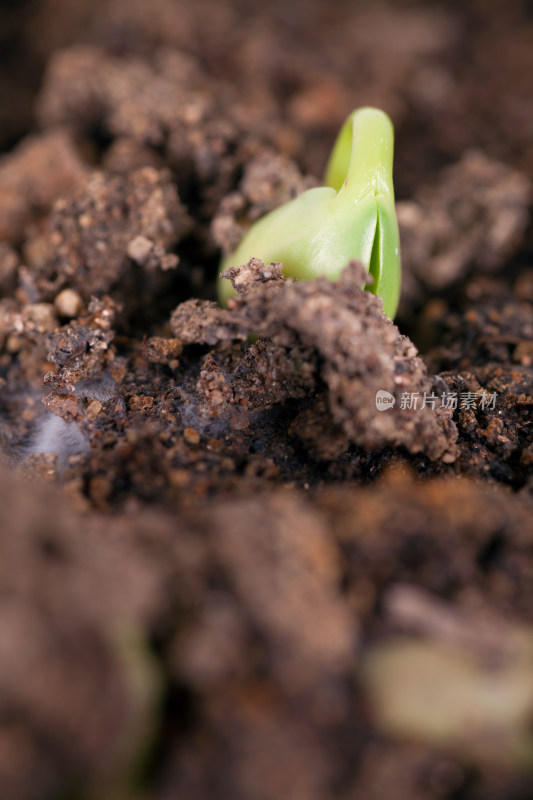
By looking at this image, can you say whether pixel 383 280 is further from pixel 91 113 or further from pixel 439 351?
pixel 91 113

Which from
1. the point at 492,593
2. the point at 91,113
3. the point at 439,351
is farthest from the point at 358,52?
the point at 492,593

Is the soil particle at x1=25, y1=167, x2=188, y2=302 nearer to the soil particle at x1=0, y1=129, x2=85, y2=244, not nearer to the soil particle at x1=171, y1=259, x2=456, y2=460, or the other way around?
the soil particle at x1=0, y1=129, x2=85, y2=244

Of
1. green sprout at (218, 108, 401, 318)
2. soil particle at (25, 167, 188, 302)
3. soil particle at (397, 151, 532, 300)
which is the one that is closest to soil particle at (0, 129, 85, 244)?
soil particle at (25, 167, 188, 302)

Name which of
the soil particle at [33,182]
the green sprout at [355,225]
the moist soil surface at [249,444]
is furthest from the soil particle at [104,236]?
the green sprout at [355,225]

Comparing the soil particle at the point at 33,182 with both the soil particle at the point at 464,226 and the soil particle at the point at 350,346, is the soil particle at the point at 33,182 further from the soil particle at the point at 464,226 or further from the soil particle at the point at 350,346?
the soil particle at the point at 464,226

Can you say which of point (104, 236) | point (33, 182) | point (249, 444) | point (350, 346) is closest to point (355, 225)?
point (350, 346)

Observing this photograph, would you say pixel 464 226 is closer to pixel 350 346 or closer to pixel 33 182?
pixel 350 346
